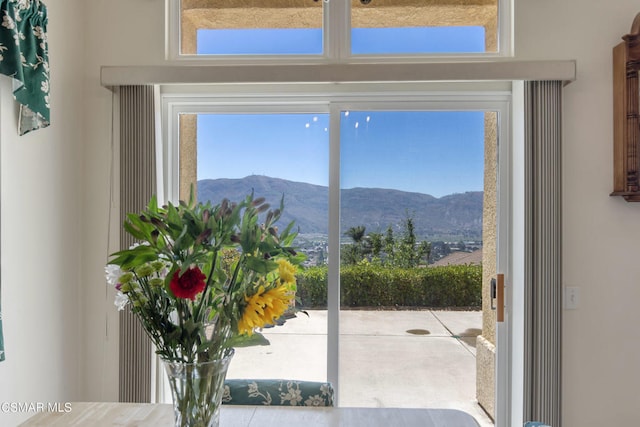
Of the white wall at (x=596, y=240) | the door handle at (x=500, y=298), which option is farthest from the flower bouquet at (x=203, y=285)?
the white wall at (x=596, y=240)

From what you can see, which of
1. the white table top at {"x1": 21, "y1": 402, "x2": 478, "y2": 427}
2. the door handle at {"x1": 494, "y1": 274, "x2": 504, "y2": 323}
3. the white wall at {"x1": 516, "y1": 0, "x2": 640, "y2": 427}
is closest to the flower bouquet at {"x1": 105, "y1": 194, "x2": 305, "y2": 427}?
the white table top at {"x1": 21, "y1": 402, "x2": 478, "y2": 427}

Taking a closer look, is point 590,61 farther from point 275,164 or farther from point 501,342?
point 275,164

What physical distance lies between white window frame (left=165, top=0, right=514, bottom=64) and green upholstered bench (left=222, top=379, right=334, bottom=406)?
157 cm

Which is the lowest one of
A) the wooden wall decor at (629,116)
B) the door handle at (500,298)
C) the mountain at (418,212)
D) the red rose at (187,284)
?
the door handle at (500,298)

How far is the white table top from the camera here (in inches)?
52.4

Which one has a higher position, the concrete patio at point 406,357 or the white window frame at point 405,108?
the white window frame at point 405,108

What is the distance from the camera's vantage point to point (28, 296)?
1.89 meters

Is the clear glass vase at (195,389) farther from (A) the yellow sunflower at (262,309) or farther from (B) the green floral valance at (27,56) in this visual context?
(B) the green floral valance at (27,56)

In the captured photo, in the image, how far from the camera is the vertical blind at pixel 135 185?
2.20 m

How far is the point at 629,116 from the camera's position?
6.89 feet

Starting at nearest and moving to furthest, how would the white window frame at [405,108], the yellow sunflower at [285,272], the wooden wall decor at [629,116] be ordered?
the yellow sunflower at [285,272] → the wooden wall decor at [629,116] → the white window frame at [405,108]

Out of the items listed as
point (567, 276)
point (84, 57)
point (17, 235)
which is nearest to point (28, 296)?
point (17, 235)

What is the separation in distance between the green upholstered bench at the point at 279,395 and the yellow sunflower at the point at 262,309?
65 cm

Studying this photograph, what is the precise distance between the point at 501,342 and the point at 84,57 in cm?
254
